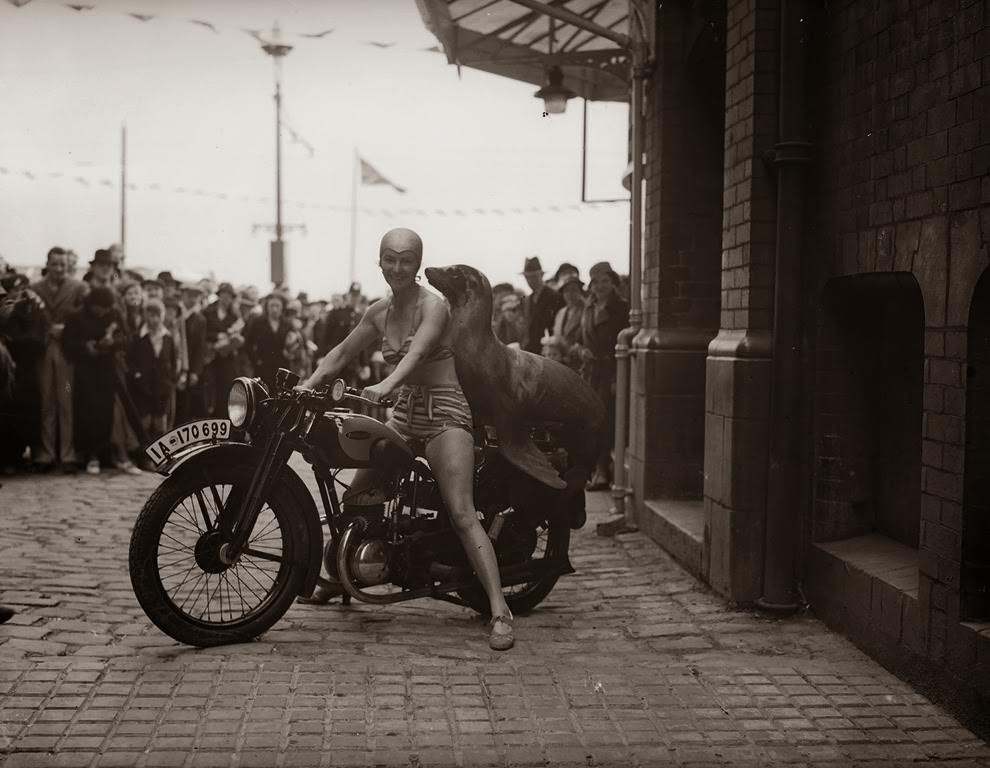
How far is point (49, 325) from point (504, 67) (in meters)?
5.86

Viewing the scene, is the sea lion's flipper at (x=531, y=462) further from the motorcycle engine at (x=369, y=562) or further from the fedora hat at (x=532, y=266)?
the fedora hat at (x=532, y=266)

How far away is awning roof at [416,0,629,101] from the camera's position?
1249 cm

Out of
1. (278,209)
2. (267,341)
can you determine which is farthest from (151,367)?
(278,209)

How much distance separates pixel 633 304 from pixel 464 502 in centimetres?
430

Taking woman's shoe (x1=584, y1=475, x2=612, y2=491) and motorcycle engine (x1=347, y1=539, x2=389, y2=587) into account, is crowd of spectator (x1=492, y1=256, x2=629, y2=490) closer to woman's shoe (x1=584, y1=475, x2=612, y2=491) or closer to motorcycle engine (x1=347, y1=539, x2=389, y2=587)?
woman's shoe (x1=584, y1=475, x2=612, y2=491)

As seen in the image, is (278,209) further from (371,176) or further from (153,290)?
(153,290)

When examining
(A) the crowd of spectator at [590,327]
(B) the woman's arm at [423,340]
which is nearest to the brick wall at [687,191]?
(A) the crowd of spectator at [590,327]

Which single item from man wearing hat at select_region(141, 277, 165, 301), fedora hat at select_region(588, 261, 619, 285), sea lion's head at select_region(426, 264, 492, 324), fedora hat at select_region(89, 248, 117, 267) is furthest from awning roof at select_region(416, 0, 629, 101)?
sea lion's head at select_region(426, 264, 492, 324)

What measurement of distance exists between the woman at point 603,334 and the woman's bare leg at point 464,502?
6054 millimetres

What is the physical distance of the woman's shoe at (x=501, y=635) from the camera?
597 centimetres

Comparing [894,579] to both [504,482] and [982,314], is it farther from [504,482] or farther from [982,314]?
[504,482]

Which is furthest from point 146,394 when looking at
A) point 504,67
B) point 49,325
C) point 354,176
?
point 354,176

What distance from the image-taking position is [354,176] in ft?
110

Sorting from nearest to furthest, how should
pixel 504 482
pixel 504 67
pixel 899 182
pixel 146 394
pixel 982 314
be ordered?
pixel 982 314
pixel 899 182
pixel 504 482
pixel 146 394
pixel 504 67
